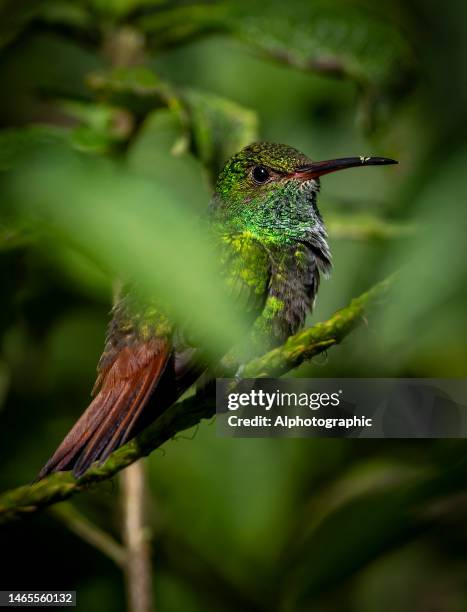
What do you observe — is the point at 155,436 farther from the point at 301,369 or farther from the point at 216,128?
the point at 216,128

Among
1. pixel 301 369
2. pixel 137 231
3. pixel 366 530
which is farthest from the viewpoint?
pixel 301 369

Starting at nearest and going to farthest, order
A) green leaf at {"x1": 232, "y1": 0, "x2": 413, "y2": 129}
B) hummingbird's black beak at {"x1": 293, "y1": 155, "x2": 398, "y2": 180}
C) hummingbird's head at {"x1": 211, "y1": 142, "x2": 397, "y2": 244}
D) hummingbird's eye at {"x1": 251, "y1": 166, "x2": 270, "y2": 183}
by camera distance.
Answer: hummingbird's black beak at {"x1": 293, "y1": 155, "x2": 398, "y2": 180} < green leaf at {"x1": 232, "y1": 0, "x2": 413, "y2": 129} < hummingbird's head at {"x1": 211, "y1": 142, "x2": 397, "y2": 244} < hummingbird's eye at {"x1": 251, "y1": 166, "x2": 270, "y2": 183}

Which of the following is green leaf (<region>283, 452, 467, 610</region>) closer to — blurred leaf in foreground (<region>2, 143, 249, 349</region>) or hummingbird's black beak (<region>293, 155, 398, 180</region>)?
blurred leaf in foreground (<region>2, 143, 249, 349</region>)

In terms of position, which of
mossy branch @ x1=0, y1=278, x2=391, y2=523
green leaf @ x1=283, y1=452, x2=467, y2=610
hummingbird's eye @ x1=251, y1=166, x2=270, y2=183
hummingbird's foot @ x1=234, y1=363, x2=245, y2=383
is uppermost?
hummingbird's eye @ x1=251, y1=166, x2=270, y2=183

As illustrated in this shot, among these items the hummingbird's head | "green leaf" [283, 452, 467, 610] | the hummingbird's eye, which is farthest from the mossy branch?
the hummingbird's eye

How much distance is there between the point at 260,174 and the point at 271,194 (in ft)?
0.23

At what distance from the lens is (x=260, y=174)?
1.75 m

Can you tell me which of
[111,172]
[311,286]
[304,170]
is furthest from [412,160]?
[111,172]

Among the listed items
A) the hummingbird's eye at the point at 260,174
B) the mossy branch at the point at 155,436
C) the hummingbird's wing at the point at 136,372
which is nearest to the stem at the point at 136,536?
the hummingbird's wing at the point at 136,372

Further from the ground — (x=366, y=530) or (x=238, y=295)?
(x=238, y=295)

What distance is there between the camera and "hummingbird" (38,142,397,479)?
111 centimetres

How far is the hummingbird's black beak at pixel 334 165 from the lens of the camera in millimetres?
1341

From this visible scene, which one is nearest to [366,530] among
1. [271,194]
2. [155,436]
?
[155,436]

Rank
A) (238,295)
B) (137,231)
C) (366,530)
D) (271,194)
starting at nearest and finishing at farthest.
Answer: (137,231)
(366,530)
(238,295)
(271,194)
